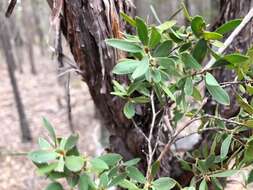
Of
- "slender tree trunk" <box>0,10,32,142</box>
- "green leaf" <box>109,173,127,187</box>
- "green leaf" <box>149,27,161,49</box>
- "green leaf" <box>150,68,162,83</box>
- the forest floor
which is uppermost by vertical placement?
"green leaf" <box>149,27,161,49</box>

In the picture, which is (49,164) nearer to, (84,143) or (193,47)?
(193,47)

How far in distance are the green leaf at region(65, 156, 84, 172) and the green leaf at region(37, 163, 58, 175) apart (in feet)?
0.08

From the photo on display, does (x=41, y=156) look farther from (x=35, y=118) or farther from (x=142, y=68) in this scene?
(x=35, y=118)

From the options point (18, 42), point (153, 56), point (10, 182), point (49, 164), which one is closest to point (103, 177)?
point (49, 164)

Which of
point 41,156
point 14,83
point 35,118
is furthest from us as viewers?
point 35,118

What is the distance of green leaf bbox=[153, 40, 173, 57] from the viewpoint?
763 mm

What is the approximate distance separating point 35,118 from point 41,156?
8.33 meters

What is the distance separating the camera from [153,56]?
77 cm

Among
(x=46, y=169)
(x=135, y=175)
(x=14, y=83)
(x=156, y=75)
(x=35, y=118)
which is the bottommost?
(x=35, y=118)

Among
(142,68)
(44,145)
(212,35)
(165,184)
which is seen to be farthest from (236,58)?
(44,145)

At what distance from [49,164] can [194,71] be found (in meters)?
0.37

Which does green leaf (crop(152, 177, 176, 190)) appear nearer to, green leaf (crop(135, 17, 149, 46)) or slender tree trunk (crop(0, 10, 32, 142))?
green leaf (crop(135, 17, 149, 46))

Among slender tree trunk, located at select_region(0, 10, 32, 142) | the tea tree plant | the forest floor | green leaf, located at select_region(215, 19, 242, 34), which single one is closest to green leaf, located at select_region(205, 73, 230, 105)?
the tea tree plant

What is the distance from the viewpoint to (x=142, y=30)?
735mm
